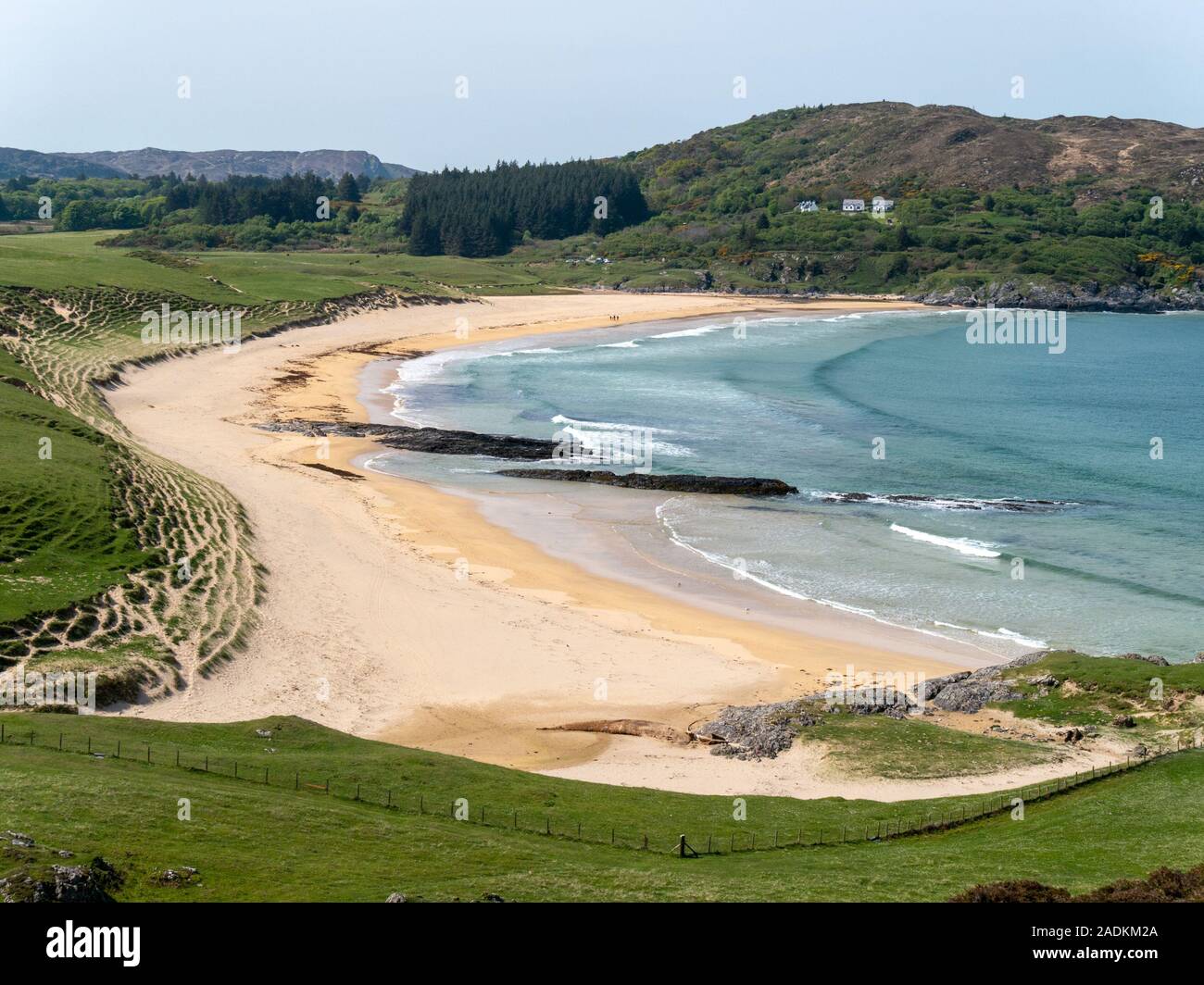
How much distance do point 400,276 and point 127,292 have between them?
55617mm

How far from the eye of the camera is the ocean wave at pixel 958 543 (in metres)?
50.9

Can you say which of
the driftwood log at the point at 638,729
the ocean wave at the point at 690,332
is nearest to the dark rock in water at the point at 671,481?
the driftwood log at the point at 638,729

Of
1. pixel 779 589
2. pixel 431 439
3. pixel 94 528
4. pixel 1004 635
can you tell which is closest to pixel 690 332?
pixel 431 439

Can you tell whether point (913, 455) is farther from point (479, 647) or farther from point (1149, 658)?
point (479, 647)

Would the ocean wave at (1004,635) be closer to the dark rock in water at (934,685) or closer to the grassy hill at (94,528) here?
the dark rock in water at (934,685)

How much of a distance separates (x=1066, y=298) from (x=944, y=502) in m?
127

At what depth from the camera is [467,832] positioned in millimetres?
23922

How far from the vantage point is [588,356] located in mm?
113188

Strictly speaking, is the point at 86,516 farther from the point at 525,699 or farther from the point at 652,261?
the point at 652,261

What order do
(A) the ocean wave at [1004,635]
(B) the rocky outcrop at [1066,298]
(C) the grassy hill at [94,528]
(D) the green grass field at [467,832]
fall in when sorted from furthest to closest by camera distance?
(B) the rocky outcrop at [1066,298] < (A) the ocean wave at [1004,635] < (C) the grassy hill at [94,528] < (D) the green grass field at [467,832]

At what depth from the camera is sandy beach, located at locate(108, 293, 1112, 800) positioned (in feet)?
105

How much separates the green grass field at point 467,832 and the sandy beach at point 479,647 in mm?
3008

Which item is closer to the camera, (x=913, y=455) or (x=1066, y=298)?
(x=913, y=455)
